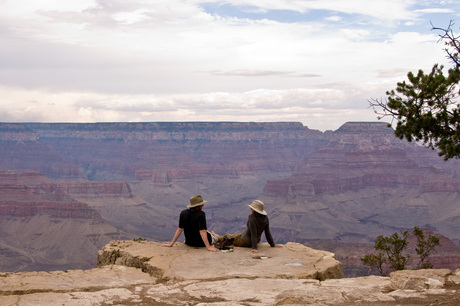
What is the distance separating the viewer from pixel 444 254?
7719 cm

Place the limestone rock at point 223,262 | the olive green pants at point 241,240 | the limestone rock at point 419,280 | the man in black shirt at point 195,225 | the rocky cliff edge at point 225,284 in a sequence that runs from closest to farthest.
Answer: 1. the rocky cliff edge at point 225,284
2. the limestone rock at point 419,280
3. the limestone rock at point 223,262
4. the man in black shirt at point 195,225
5. the olive green pants at point 241,240

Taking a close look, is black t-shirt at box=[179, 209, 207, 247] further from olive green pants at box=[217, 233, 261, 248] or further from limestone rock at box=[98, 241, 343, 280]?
olive green pants at box=[217, 233, 261, 248]

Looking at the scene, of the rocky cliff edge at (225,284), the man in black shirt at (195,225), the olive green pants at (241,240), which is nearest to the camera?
the rocky cliff edge at (225,284)

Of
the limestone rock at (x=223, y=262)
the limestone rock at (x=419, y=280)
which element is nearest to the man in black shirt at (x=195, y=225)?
the limestone rock at (x=223, y=262)

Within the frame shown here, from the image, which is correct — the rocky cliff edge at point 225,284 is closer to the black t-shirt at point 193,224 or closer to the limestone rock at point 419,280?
the limestone rock at point 419,280

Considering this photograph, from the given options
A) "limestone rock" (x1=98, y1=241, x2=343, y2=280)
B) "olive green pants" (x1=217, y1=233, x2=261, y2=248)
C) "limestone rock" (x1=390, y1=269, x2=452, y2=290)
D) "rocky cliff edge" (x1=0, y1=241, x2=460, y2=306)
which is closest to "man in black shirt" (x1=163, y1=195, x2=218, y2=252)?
"limestone rock" (x1=98, y1=241, x2=343, y2=280)

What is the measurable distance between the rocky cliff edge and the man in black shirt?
83 cm

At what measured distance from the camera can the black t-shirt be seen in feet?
52.3

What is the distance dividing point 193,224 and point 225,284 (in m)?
3.98

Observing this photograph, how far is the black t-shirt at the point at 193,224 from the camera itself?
52.3 ft

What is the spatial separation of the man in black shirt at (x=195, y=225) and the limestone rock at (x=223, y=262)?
10.3 inches

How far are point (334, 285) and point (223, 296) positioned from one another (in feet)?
7.63

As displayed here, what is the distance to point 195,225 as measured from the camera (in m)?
16.1

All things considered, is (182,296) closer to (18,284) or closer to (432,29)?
(18,284)
